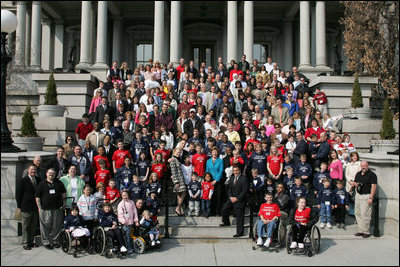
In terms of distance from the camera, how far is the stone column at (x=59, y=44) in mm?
33344

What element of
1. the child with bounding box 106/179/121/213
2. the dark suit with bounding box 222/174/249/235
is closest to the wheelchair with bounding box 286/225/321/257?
the dark suit with bounding box 222/174/249/235

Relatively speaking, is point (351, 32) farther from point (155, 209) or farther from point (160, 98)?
point (155, 209)

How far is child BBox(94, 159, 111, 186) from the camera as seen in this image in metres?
10.7

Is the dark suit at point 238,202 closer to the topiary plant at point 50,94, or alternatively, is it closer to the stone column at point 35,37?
the topiary plant at point 50,94

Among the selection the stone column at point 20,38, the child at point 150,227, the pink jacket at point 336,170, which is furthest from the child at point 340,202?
the stone column at point 20,38

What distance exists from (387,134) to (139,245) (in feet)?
29.0

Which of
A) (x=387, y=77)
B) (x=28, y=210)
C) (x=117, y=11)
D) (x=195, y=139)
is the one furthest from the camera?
(x=117, y=11)

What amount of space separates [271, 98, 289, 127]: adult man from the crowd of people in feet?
0.13

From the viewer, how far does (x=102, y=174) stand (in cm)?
1069

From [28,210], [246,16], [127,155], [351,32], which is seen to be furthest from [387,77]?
[28,210]

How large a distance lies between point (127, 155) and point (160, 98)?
4879mm

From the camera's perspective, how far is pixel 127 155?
450 inches

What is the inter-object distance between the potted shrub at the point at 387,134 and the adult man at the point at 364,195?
403 centimetres

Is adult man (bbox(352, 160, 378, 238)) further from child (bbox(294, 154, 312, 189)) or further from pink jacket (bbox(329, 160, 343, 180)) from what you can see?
child (bbox(294, 154, 312, 189))
